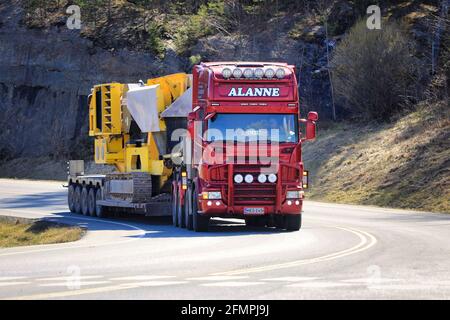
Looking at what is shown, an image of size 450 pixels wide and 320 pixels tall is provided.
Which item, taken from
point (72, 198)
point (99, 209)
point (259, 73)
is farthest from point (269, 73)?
point (72, 198)

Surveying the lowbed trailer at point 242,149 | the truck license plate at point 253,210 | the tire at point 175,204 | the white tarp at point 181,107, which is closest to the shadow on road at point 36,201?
the white tarp at point 181,107

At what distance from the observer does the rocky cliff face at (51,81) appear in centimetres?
6650

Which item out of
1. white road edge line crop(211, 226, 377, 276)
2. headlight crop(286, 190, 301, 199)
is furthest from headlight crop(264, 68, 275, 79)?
white road edge line crop(211, 226, 377, 276)

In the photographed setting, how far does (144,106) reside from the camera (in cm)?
2989

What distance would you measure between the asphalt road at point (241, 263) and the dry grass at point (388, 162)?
1039 centimetres

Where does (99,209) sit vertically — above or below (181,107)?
below

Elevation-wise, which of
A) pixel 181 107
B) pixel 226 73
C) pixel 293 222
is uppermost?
pixel 226 73

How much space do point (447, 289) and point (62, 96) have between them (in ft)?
188

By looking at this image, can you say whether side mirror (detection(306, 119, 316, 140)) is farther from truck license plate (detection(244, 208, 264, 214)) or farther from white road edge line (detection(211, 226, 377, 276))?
white road edge line (detection(211, 226, 377, 276))

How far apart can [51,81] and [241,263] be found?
53.8 meters

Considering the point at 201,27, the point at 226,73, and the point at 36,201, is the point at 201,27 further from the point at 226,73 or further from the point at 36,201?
the point at 226,73

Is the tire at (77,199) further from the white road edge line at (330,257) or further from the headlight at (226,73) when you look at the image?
the white road edge line at (330,257)

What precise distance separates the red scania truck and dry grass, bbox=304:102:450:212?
39.7 feet

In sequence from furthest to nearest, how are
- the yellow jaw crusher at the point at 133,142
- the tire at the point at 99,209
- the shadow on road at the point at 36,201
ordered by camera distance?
the shadow on road at the point at 36,201 < the tire at the point at 99,209 < the yellow jaw crusher at the point at 133,142
